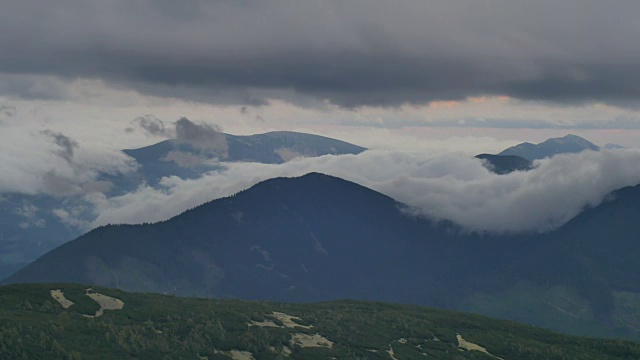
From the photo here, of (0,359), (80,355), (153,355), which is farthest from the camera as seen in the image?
(153,355)

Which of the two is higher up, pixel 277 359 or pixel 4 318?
pixel 4 318

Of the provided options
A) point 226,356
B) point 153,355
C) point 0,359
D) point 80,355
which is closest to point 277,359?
point 226,356

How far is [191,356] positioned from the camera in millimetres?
192875

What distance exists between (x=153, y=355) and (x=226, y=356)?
1945 cm

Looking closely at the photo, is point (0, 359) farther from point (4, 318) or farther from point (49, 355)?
point (4, 318)

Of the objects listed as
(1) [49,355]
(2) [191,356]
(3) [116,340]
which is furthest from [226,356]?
(1) [49,355]

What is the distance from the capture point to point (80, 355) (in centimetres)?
17388

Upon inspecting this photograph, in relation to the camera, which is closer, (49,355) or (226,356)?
(49,355)

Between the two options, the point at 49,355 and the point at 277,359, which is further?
the point at 277,359

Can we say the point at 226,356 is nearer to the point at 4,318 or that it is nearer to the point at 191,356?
the point at 191,356

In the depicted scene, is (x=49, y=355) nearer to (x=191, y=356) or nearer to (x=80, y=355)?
(x=80, y=355)

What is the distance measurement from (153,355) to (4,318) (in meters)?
40.0

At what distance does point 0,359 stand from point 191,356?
4778 cm

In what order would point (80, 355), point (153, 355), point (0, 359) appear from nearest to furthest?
point (0, 359), point (80, 355), point (153, 355)
